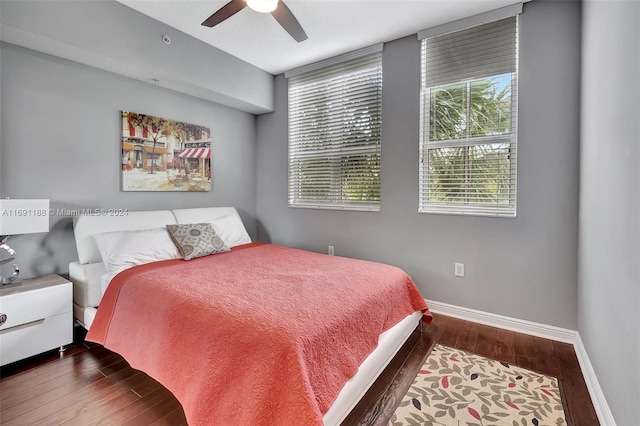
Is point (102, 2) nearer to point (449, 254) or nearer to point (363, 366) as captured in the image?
point (363, 366)

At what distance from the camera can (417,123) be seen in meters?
2.96

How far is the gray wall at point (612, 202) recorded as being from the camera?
3.92 ft

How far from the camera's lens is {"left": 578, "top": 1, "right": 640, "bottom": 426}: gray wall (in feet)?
3.92

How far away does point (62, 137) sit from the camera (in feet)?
8.30

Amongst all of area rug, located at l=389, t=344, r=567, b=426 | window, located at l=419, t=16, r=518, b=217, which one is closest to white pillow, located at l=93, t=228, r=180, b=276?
area rug, located at l=389, t=344, r=567, b=426

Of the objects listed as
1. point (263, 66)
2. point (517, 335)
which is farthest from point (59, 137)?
point (517, 335)

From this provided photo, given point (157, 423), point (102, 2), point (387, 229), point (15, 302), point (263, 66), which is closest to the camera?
point (157, 423)

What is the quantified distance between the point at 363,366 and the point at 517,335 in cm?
166

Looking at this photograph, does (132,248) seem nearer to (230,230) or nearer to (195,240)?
(195,240)

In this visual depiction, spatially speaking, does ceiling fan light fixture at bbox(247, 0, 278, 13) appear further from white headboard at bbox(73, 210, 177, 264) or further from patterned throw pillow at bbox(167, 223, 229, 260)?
white headboard at bbox(73, 210, 177, 264)

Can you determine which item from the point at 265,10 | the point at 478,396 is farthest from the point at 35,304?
the point at 478,396

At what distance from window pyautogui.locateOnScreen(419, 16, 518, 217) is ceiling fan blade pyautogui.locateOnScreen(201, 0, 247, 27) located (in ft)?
5.91

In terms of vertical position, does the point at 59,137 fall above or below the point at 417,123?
below

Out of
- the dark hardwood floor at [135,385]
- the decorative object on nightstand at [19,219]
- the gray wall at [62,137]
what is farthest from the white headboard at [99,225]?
the dark hardwood floor at [135,385]
